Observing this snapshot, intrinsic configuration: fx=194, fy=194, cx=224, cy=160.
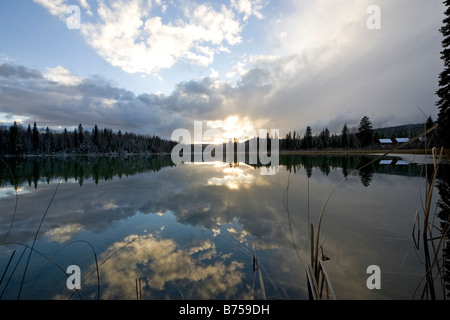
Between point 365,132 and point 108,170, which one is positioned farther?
point 365,132

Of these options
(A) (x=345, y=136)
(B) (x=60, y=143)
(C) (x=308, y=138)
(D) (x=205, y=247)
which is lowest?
(D) (x=205, y=247)

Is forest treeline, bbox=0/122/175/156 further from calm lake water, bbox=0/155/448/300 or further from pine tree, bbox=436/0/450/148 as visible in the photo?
pine tree, bbox=436/0/450/148

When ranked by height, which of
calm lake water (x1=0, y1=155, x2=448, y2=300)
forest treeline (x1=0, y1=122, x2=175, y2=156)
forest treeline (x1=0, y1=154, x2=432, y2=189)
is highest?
forest treeline (x1=0, y1=122, x2=175, y2=156)

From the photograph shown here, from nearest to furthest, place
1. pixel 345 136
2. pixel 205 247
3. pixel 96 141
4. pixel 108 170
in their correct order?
pixel 205 247 < pixel 108 170 < pixel 345 136 < pixel 96 141

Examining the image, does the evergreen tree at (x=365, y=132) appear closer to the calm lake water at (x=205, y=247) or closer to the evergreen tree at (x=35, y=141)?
the calm lake water at (x=205, y=247)

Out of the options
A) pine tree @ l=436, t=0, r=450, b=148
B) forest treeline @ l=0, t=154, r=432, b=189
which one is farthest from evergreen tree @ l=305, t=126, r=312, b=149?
pine tree @ l=436, t=0, r=450, b=148

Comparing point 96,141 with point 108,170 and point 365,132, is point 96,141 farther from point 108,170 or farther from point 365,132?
point 365,132

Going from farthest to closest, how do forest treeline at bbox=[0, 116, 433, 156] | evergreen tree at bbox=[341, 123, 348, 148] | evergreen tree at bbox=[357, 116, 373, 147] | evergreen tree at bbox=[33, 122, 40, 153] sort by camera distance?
evergreen tree at bbox=[33, 122, 40, 153] < evergreen tree at bbox=[341, 123, 348, 148] < forest treeline at bbox=[0, 116, 433, 156] < evergreen tree at bbox=[357, 116, 373, 147]

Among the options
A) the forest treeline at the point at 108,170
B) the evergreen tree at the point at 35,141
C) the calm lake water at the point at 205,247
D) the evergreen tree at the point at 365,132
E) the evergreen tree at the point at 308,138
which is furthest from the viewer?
the evergreen tree at the point at 308,138

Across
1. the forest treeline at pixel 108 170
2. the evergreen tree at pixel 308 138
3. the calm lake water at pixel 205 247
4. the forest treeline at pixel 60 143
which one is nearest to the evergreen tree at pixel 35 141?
the forest treeline at pixel 60 143

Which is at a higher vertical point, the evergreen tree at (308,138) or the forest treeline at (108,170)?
the evergreen tree at (308,138)

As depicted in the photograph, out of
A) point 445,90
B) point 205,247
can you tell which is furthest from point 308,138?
point 205,247
